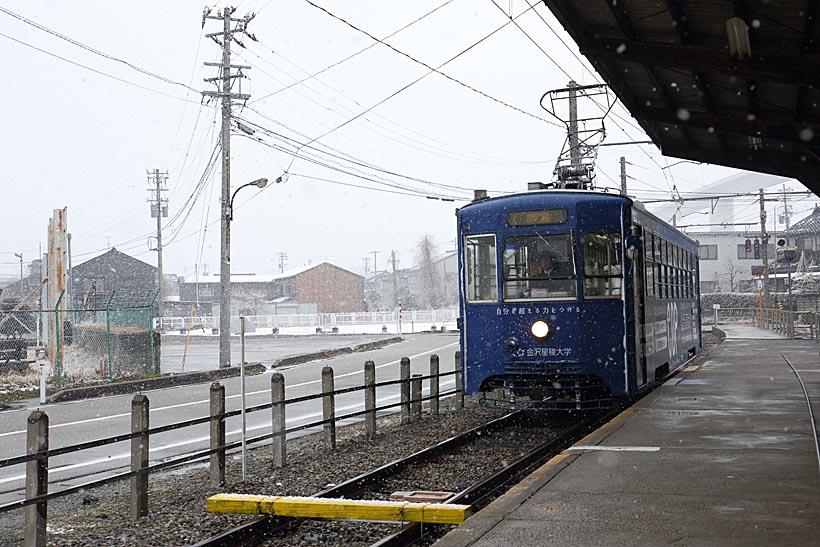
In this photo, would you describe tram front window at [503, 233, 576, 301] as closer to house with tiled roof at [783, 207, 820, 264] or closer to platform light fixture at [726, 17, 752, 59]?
platform light fixture at [726, 17, 752, 59]

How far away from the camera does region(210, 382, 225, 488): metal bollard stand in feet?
31.2

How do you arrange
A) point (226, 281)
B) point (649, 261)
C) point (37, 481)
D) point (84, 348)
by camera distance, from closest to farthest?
point (37, 481) → point (649, 261) → point (226, 281) → point (84, 348)

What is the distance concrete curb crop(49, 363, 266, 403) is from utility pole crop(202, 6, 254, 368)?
3.02 feet

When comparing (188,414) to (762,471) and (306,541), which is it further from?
(762,471)

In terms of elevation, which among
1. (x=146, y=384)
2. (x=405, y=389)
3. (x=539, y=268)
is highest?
(x=539, y=268)

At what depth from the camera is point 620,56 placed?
37.4 ft

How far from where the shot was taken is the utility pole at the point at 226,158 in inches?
1065

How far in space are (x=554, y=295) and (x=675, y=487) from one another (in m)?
5.16

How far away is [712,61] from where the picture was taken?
10.7 m

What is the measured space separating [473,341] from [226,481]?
174 inches

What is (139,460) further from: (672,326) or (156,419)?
(672,326)

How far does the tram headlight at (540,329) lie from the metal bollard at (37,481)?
6915 millimetres

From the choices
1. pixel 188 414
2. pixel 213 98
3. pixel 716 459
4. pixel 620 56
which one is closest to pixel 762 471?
pixel 716 459

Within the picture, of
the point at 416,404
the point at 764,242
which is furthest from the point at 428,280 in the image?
the point at 416,404
